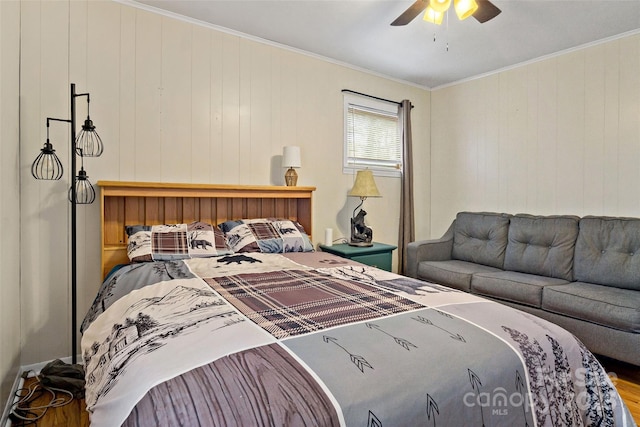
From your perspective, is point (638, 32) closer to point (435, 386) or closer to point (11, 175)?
point (435, 386)

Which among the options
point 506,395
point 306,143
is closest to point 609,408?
point 506,395

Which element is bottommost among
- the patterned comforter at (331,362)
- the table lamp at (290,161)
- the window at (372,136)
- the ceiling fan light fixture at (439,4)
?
the patterned comforter at (331,362)

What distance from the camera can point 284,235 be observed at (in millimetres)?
2824

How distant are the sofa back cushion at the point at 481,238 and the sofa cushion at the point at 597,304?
0.76 m

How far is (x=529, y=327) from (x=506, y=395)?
31 centimetres

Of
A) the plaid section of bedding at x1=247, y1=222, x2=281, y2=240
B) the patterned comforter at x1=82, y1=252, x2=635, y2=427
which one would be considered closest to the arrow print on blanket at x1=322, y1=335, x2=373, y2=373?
the patterned comforter at x1=82, y1=252, x2=635, y2=427

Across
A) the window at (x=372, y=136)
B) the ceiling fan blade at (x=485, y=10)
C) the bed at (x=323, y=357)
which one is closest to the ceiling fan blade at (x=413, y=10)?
the ceiling fan blade at (x=485, y=10)

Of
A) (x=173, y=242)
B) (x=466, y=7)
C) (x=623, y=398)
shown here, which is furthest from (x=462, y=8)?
(x=623, y=398)

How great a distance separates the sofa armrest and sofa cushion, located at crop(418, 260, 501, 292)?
0.07 meters

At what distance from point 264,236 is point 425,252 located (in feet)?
5.65

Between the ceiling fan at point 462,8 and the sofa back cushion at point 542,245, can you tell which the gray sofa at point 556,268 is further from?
the ceiling fan at point 462,8

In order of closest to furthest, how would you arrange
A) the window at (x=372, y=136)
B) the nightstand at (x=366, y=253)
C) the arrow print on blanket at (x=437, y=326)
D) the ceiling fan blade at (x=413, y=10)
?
the arrow print on blanket at (x=437, y=326) → the ceiling fan blade at (x=413, y=10) → the nightstand at (x=366, y=253) → the window at (x=372, y=136)

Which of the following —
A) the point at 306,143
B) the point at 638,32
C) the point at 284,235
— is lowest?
the point at 284,235

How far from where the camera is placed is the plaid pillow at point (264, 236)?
2.64 metres
